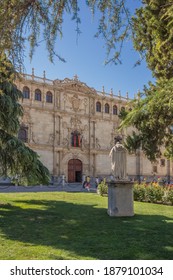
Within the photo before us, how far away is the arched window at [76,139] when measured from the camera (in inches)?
1457

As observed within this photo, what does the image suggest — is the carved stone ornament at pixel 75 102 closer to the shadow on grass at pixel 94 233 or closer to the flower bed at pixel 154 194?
the flower bed at pixel 154 194

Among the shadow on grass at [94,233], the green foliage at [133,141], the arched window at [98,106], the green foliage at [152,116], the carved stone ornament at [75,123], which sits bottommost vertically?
the shadow on grass at [94,233]

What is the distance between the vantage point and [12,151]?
454 inches

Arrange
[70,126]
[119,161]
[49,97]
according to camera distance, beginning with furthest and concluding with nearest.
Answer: [70,126] → [49,97] → [119,161]

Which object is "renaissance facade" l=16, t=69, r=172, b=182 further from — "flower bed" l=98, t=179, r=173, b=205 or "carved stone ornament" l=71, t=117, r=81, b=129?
"flower bed" l=98, t=179, r=173, b=205

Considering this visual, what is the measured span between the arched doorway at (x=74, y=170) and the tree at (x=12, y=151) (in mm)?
23973

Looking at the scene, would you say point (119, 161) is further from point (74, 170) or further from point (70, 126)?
point (70, 126)

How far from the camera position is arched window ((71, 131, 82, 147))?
37000 millimetres

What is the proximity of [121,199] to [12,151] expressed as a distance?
15.4 feet

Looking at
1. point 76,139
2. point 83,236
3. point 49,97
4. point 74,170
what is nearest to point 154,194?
point 83,236

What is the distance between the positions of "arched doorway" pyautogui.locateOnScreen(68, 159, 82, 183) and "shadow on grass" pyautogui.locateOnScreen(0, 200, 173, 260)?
1015 inches

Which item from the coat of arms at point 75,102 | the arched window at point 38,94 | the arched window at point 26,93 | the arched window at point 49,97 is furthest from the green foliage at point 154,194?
the coat of arms at point 75,102

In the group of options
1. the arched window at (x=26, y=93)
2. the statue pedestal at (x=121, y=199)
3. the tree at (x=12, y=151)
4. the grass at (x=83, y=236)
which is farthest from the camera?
the arched window at (x=26, y=93)

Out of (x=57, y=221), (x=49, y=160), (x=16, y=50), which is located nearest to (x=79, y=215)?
(x=57, y=221)
